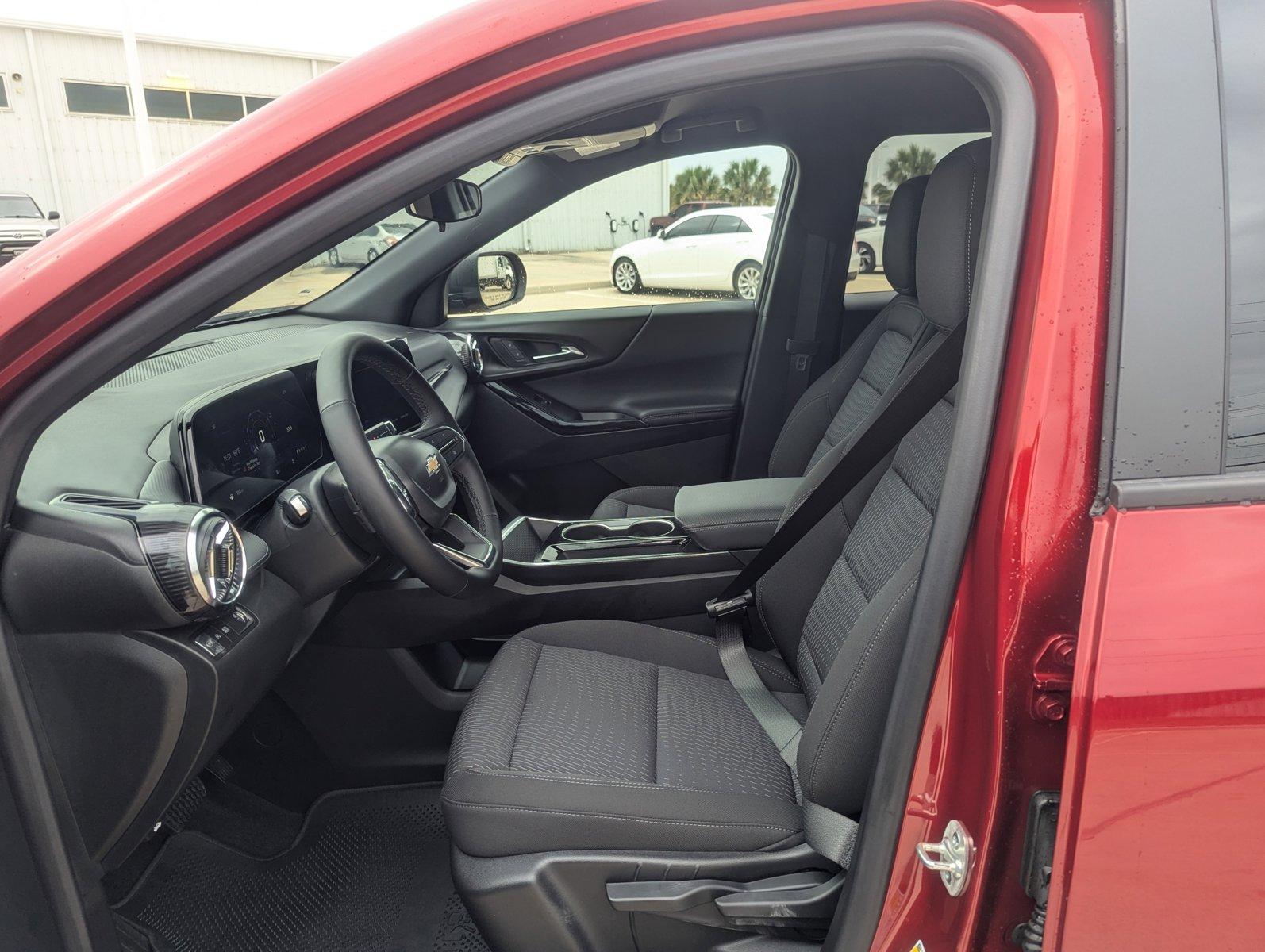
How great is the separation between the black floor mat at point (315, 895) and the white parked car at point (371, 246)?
143 cm

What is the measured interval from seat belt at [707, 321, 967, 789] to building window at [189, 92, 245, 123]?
16.1 m

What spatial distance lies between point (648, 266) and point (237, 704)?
7.28ft

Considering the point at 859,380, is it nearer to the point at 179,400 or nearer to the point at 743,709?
the point at 743,709

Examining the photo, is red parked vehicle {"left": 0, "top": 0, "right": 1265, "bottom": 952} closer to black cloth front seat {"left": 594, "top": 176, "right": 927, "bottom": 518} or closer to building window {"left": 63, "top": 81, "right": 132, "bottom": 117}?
black cloth front seat {"left": 594, "top": 176, "right": 927, "bottom": 518}

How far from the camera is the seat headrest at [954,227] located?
112 cm

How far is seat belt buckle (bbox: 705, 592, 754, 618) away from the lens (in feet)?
5.57

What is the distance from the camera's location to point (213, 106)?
603 inches

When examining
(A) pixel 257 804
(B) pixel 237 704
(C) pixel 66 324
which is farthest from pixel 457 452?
(C) pixel 66 324

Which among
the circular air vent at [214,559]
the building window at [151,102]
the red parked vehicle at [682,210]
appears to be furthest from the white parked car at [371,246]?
the building window at [151,102]

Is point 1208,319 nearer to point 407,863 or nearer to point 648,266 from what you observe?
point 407,863

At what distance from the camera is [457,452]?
173 cm

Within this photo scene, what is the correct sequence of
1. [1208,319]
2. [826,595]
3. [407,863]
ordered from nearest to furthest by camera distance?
[1208,319] → [826,595] → [407,863]

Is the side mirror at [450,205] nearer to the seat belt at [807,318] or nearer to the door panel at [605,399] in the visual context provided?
the door panel at [605,399]

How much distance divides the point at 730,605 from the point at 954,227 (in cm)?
81
